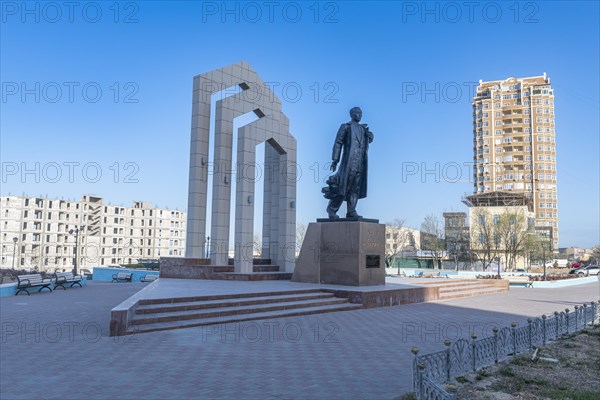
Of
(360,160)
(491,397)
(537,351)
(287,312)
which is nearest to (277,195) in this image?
(360,160)

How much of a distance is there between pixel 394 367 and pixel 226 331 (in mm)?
3605

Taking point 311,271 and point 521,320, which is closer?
point 521,320

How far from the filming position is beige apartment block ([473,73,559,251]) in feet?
241

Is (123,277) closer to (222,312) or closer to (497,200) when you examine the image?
(222,312)

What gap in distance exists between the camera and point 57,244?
76.4m

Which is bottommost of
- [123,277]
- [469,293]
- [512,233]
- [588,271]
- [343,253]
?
[588,271]

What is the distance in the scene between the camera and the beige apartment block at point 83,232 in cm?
7231

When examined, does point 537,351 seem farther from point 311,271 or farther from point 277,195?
point 277,195

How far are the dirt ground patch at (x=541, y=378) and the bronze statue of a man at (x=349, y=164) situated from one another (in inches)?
339

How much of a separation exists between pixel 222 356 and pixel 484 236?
50.4 m

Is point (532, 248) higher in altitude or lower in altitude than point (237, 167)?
lower

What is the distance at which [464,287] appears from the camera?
1883 centimetres

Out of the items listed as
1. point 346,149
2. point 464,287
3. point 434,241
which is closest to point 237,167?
point 346,149

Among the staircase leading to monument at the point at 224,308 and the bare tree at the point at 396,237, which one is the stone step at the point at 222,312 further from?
the bare tree at the point at 396,237
